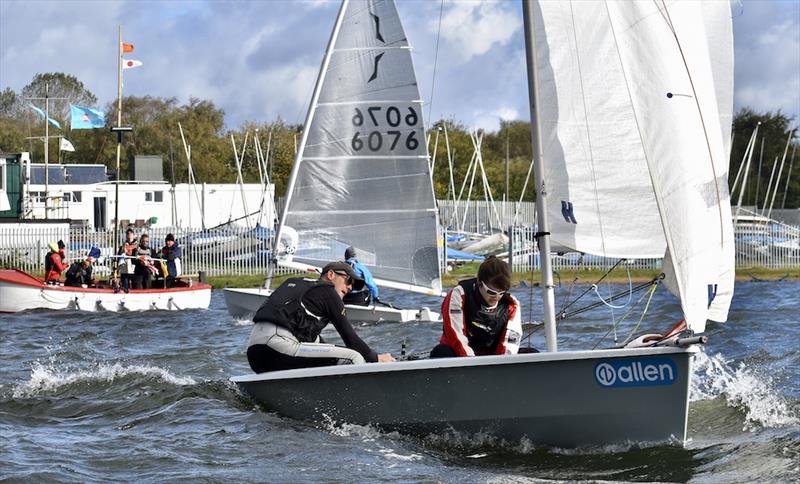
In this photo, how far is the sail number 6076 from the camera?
19969 millimetres

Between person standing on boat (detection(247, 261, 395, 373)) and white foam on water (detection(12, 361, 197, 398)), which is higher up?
person standing on boat (detection(247, 261, 395, 373))

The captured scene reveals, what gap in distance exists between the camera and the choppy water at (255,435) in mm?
8211

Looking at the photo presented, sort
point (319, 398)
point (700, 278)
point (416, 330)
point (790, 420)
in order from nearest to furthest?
1. point (700, 278)
2. point (319, 398)
3. point (790, 420)
4. point (416, 330)

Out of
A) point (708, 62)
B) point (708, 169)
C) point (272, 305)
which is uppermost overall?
point (708, 62)

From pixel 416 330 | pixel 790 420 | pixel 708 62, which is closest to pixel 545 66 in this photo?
pixel 708 62

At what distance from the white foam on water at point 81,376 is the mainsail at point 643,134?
497 cm

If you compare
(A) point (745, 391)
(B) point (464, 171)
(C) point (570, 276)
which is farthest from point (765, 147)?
(A) point (745, 391)

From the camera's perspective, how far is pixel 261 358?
9.86 metres

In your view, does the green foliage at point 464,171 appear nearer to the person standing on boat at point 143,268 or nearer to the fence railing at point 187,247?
the fence railing at point 187,247

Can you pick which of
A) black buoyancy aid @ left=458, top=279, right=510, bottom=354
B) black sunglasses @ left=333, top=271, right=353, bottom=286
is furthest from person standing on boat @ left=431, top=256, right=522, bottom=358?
black sunglasses @ left=333, top=271, right=353, bottom=286

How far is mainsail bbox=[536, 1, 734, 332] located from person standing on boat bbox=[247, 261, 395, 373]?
1720mm

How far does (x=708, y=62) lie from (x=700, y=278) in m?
1.63

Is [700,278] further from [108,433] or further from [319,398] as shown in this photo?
[108,433]

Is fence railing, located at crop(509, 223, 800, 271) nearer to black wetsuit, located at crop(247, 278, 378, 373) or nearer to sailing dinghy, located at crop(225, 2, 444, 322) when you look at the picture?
sailing dinghy, located at crop(225, 2, 444, 322)
